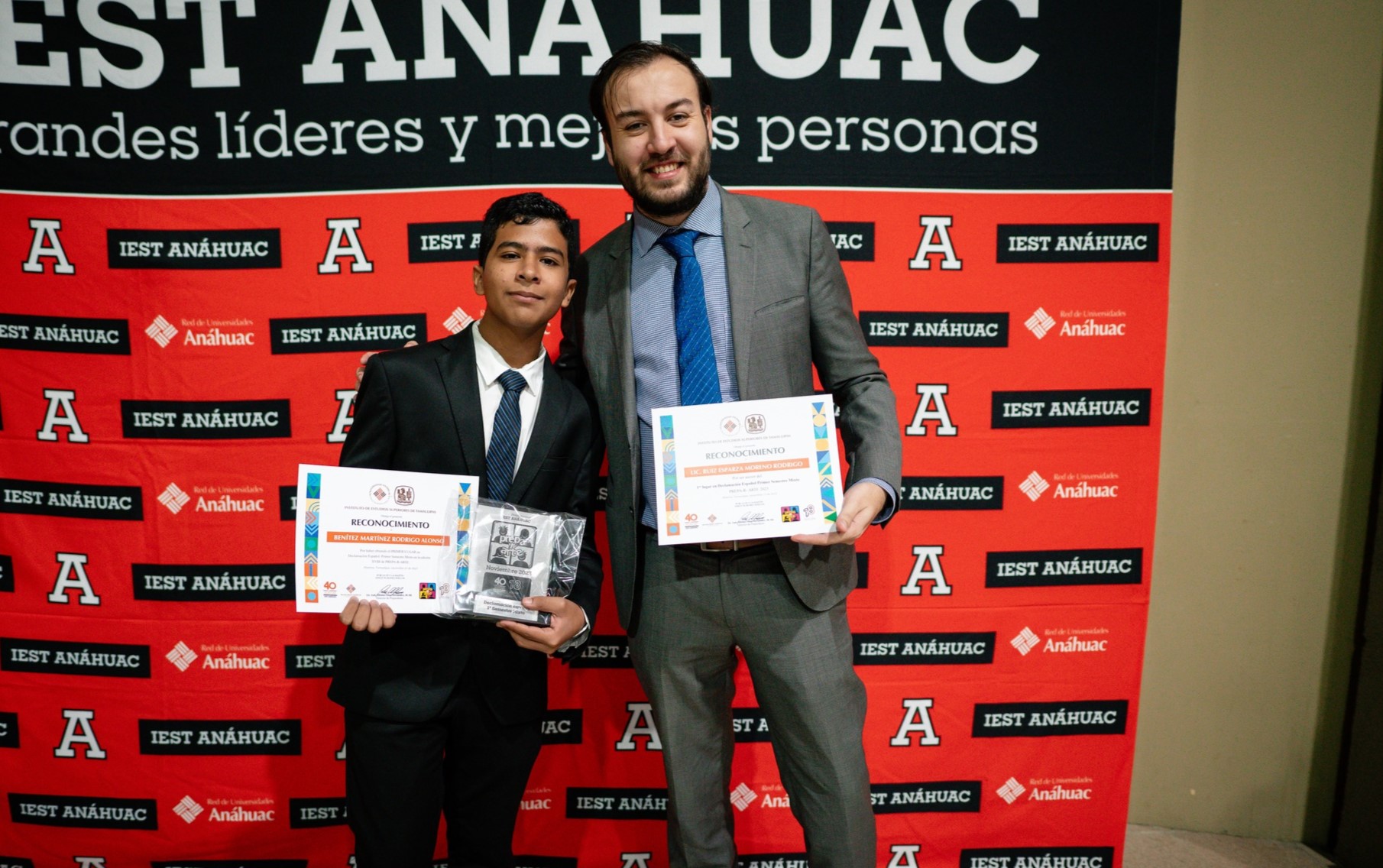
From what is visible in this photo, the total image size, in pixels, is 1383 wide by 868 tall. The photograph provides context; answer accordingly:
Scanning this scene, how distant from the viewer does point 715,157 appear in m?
2.53

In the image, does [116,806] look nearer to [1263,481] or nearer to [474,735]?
→ [474,735]

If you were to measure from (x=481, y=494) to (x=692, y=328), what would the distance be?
2.07 feet

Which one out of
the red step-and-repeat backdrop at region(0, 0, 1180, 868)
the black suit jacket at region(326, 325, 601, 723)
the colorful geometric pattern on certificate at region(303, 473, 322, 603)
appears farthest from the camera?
the red step-and-repeat backdrop at region(0, 0, 1180, 868)

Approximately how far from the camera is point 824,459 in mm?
1703

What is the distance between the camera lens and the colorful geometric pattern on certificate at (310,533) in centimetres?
167

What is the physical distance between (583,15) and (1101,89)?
1.72m

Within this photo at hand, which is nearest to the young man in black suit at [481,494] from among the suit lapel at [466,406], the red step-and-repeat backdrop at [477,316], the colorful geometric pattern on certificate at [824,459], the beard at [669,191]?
the suit lapel at [466,406]

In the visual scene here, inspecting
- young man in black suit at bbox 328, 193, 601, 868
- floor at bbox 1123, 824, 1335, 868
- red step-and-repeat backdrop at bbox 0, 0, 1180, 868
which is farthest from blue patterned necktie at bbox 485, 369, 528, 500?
floor at bbox 1123, 824, 1335, 868

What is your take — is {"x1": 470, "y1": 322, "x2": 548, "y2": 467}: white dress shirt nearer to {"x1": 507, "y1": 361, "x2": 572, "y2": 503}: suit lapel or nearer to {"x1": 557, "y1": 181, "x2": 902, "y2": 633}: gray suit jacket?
{"x1": 507, "y1": 361, "x2": 572, "y2": 503}: suit lapel

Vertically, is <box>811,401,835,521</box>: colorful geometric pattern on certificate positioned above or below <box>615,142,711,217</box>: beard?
below

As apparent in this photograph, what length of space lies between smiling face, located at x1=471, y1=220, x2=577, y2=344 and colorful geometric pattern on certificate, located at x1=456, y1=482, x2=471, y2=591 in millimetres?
392

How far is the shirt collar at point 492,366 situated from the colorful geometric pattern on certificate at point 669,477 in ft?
1.19

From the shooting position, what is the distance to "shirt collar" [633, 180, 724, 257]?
1863 millimetres

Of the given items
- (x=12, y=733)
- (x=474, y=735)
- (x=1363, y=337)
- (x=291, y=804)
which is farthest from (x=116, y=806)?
(x=1363, y=337)
